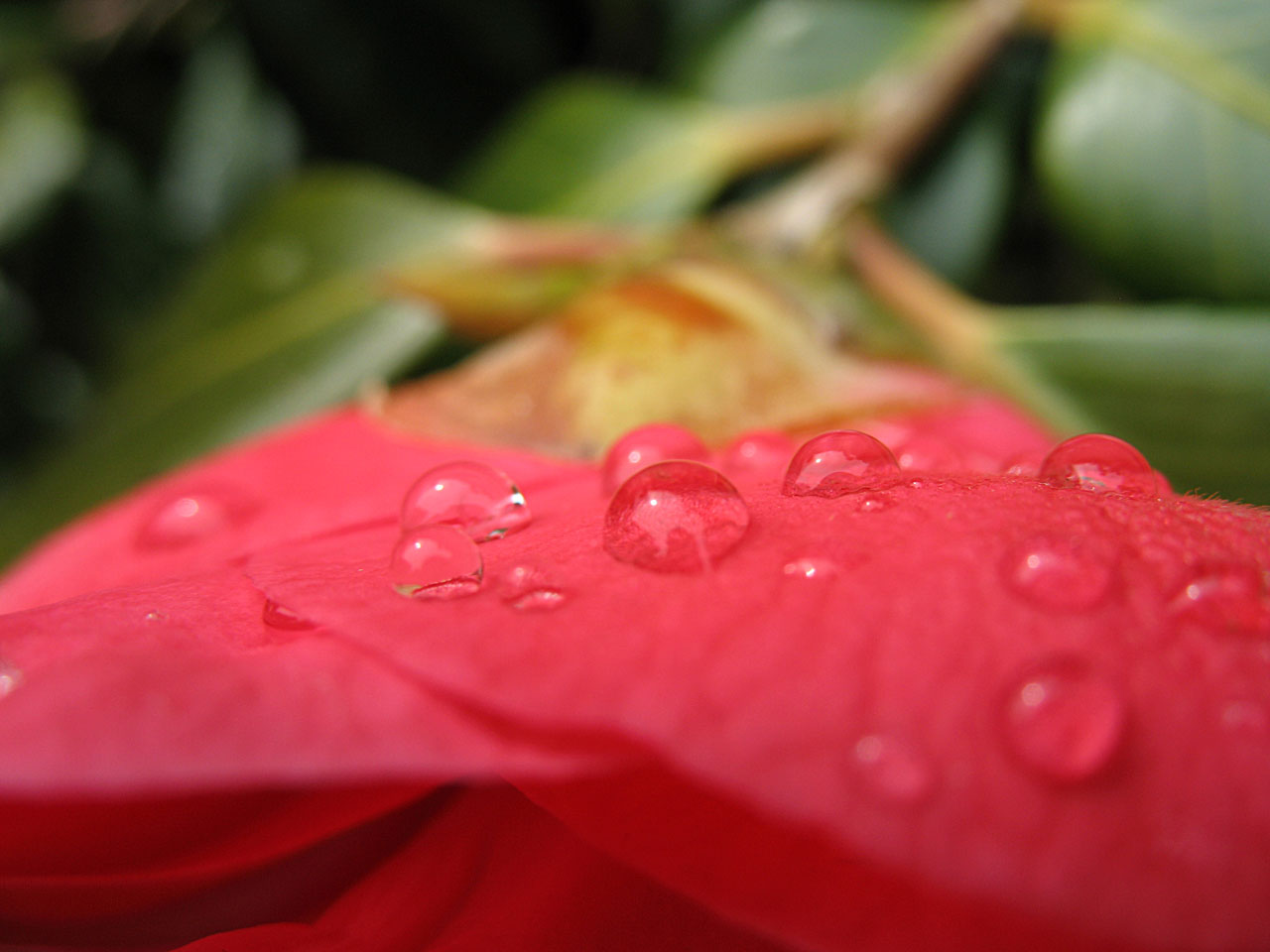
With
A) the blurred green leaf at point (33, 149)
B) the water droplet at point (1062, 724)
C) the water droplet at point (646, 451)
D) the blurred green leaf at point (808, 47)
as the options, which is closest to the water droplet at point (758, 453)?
the water droplet at point (646, 451)

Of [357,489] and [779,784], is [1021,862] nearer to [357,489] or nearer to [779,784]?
[779,784]

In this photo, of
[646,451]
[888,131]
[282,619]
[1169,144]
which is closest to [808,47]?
[888,131]

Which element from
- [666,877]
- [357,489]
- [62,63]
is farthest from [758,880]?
[62,63]

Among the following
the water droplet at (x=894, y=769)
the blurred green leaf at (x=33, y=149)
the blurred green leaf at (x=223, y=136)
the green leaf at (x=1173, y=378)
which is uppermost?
the blurred green leaf at (x=223, y=136)

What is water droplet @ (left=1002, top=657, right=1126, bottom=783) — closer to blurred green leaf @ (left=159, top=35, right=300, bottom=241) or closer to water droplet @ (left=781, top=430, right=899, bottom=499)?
water droplet @ (left=781, top=430, right=899, bottom=499)

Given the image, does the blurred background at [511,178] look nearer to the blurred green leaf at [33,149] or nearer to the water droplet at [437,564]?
the blurred green leaf at [33,149]

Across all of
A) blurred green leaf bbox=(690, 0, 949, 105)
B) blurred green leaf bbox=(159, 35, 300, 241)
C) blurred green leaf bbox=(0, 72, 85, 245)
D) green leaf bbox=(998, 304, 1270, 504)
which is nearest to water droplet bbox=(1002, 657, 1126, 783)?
green leaf bbox=(998, 304, 1270, 504)
